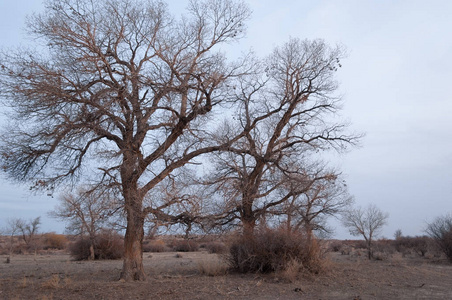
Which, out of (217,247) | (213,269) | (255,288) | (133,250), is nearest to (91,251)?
(217,247)

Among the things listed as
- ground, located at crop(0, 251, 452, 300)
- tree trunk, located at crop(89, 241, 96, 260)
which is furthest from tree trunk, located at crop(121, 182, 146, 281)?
tree trunk, located at crop(89, 241, 96, 260)

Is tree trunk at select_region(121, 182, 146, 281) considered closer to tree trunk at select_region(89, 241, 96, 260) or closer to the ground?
the ground

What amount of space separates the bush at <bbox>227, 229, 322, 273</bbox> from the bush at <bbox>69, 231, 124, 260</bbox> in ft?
56.4

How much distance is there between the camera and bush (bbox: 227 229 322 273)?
1476 centimetres

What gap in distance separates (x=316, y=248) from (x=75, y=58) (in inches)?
419

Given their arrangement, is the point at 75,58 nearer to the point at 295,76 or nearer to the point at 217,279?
the point at 217,279

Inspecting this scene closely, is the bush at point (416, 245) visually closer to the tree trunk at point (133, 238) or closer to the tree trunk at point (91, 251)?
the tree trunk at point (133, 238)

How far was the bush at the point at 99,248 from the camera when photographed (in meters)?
29.8

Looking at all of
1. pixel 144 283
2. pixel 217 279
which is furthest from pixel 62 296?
pixel 217 279

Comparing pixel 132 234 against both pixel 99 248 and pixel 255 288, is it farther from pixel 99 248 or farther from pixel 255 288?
pixel 99 248

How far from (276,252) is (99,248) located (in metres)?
19.2

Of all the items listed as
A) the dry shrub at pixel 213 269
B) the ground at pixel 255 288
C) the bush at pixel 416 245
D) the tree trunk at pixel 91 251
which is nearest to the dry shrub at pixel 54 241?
the tree trunk at pixel 91 251

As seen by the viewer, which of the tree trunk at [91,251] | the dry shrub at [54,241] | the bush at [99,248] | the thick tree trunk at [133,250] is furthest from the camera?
the dry shrub at [54,241]

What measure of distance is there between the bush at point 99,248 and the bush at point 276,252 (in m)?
17.2
